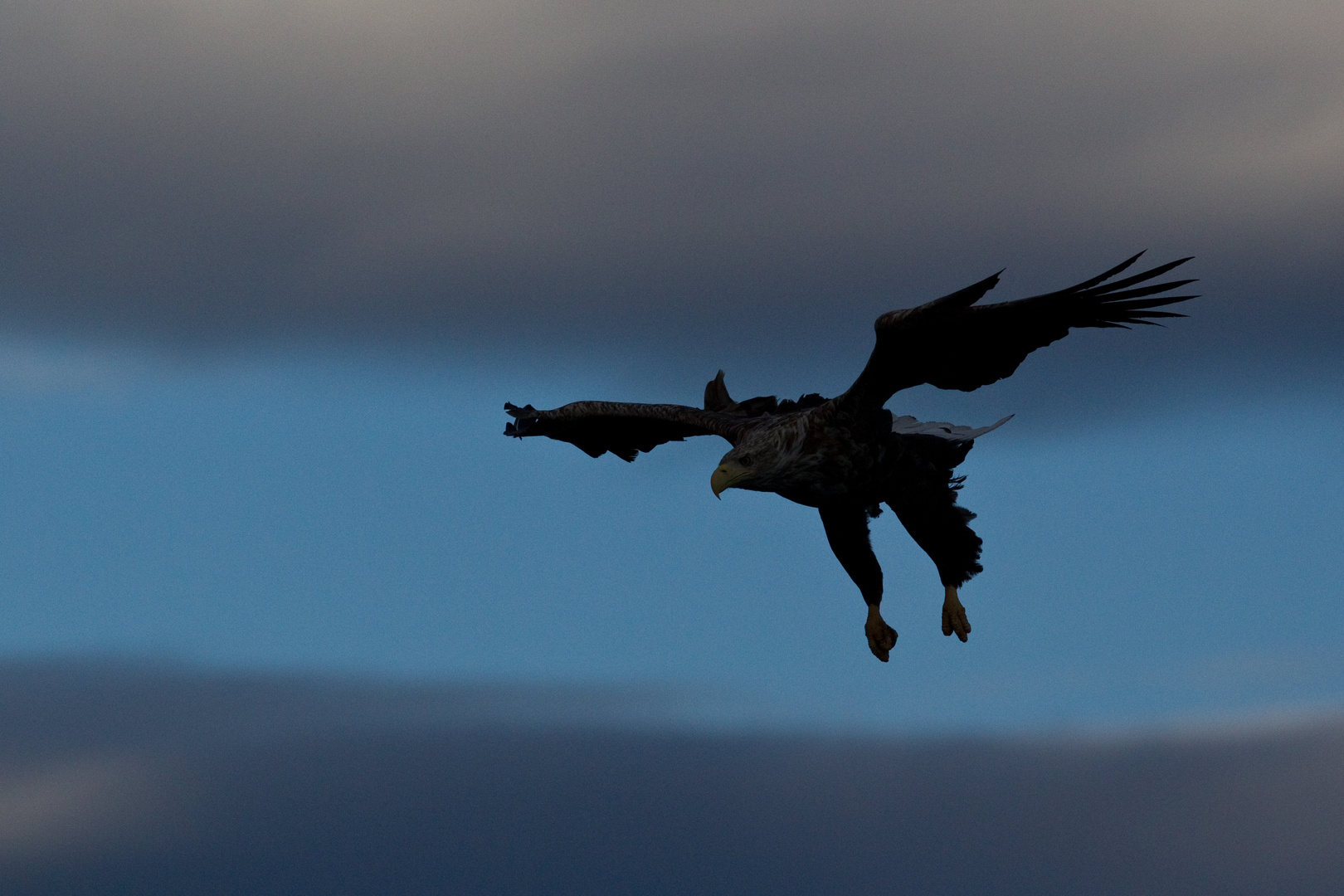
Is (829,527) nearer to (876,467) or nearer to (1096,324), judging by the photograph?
(876,467)

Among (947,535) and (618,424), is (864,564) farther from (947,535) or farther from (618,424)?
(618,424)

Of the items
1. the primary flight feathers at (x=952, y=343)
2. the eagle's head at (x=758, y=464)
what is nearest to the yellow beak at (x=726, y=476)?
the eagle's head at (x=758, y=464)

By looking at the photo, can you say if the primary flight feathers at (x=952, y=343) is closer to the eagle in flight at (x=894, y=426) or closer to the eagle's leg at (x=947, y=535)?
the eagle in flight at (x=894, y=426)

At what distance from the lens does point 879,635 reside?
1543 cm

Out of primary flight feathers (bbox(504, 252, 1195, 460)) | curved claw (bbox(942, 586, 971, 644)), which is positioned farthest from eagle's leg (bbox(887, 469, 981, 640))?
primary flight feathers (bbox(504, 252, 1195, 460))

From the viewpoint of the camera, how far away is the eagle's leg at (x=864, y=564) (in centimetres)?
1527

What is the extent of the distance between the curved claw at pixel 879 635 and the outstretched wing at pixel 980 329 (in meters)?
2.02

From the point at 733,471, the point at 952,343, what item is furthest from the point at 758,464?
the point at 952,343

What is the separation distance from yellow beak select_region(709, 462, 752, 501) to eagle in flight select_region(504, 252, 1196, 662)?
1 cm

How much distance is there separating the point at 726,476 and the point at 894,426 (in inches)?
96.1

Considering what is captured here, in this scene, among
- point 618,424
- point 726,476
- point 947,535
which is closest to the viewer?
point 726,476

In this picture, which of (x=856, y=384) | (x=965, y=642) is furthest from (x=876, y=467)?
(x=965, y=642)

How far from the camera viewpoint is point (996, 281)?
43.1ft

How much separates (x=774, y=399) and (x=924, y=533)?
5.56ft
